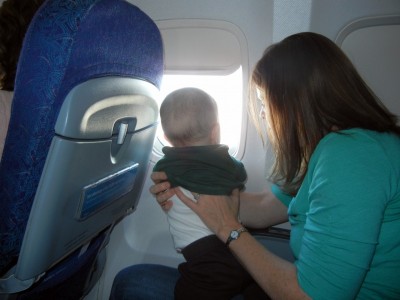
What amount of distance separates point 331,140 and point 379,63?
809 mm

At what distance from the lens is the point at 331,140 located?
2.78ft

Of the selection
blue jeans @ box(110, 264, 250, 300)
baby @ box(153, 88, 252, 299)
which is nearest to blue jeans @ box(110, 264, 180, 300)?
blue jeans @ box(110, 264, 250, 300)

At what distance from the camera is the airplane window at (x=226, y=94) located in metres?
1.73

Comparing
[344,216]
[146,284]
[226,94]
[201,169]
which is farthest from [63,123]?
[226,94]

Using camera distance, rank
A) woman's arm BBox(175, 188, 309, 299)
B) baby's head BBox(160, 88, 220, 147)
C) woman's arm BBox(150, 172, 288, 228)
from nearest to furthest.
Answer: woman's arm BBox(175, 188, 309, 299) → baby's head BBox(160, 88, 220, 147) → woman's arm BBox(150, 172, 288, 228)

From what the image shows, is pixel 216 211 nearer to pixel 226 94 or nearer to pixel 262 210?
pixel 262 210

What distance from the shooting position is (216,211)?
117 centimetres

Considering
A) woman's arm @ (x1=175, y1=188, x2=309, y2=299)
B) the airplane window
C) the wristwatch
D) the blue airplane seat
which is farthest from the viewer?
the airplane window

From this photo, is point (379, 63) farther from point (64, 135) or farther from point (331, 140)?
point (64, 135)

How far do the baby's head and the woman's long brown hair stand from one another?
1.15 ft

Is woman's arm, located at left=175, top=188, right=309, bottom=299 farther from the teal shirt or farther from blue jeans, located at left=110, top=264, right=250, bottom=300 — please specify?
blue jeans, located at left=110, top=264, right=250, bottom=300

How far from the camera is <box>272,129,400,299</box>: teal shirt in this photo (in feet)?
2.40

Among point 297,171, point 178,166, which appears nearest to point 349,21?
point 297,171

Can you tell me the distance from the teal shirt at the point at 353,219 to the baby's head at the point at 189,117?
56cm
